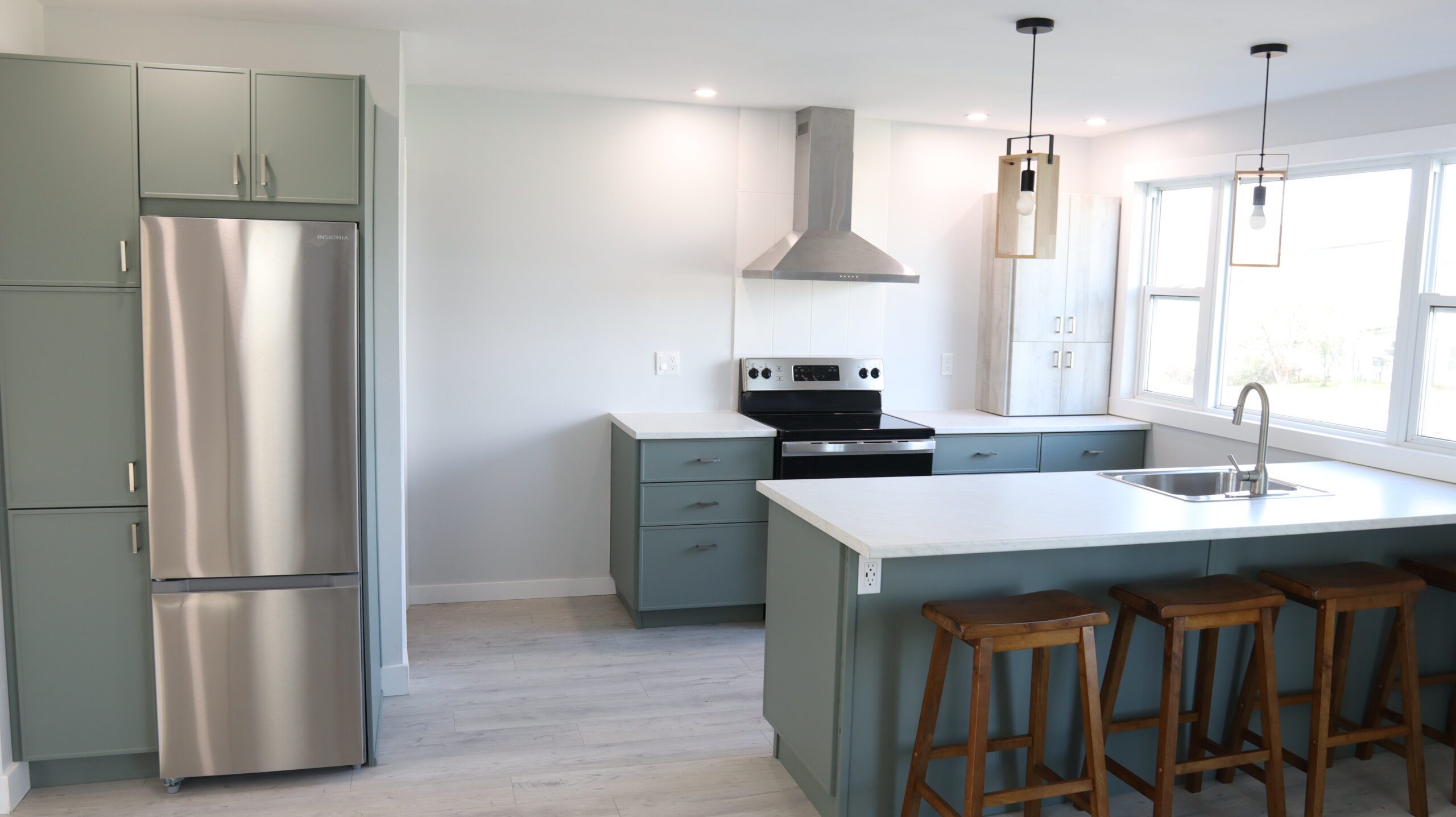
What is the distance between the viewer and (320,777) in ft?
9.54

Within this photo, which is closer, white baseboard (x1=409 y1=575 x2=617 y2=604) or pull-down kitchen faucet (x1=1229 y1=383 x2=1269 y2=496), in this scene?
pull-down kitchen faucet (x1=1229 y1=383 x2=1269 y2=496)

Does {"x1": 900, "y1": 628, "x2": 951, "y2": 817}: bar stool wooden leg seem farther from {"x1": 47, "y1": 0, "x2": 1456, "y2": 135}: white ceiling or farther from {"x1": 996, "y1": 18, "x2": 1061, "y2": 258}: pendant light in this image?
{"x1": 47, "y1": 0, "x2": 1456, "y2": 135}: white ceiling

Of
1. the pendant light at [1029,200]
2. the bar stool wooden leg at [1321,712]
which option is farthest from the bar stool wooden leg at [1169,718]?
the pendant light at [1029,200]

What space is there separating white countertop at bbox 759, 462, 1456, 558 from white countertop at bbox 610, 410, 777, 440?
108cm

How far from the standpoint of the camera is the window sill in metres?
Result: 3.49

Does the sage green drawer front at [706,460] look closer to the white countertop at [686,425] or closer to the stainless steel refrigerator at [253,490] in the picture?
the white countertop at [686,425]

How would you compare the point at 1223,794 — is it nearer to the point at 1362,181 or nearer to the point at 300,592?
the point at 1362,181

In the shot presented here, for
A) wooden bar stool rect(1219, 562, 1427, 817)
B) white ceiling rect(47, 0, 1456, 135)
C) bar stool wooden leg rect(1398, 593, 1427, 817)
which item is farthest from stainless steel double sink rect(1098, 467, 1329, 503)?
white ceiling rect(47, 0, 1456, 135)

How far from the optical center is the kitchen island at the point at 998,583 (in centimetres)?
255

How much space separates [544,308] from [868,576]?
96.8 inches

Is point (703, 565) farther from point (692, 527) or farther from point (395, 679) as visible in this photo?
point (395, 679)

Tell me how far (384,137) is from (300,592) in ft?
4.93

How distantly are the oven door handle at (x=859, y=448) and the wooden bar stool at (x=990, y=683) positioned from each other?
1.71m

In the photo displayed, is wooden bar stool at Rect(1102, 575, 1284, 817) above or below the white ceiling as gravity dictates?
below
